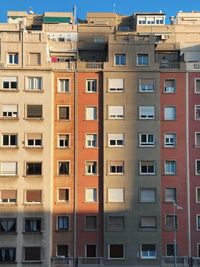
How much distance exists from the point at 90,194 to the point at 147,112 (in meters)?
10.3

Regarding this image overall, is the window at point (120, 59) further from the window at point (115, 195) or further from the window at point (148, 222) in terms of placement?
the window at point (148, 222)

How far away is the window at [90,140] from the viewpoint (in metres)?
71.3

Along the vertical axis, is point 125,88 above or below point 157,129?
above

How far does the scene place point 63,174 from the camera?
7062 cm

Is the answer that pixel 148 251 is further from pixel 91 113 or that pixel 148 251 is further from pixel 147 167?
pixel 91 113

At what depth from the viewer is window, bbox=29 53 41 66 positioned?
72.1 meters

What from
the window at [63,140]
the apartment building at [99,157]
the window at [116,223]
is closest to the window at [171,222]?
the apartment building at [99,157]

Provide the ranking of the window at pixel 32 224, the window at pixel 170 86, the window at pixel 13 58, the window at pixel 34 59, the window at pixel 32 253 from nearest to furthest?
the window at pixel 32 253
the window at pixel 32 224
the window at pixel 34 59
the window at pixel 13 58
the window at pixel 170 86

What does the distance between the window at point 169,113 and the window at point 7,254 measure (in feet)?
68.1

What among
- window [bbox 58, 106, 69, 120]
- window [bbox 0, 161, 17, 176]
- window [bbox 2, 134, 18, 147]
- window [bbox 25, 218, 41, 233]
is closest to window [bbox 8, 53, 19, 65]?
window [bbox 58, 106, 69, 120]

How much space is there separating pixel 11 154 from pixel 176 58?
2263 cm

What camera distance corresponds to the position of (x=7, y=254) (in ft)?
222

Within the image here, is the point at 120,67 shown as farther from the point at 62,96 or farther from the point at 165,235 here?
the point at 165,235

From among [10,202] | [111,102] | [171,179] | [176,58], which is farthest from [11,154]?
[176,58]
